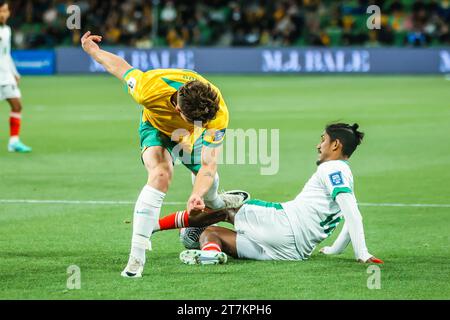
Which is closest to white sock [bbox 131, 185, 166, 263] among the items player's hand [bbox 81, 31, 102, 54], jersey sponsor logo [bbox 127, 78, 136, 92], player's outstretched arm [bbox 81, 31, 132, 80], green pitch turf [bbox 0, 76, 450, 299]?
green pitch turf [bbox 0, 76, 450, 299]

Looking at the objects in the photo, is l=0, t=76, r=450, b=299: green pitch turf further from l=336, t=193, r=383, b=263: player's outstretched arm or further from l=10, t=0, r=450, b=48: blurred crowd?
l=10, t=0, r=450, b=48: blurred crowd

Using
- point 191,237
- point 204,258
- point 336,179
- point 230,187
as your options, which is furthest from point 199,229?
point 230,187

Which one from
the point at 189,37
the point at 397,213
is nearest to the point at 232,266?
the point at 397,213

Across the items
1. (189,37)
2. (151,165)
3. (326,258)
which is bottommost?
(189,37)

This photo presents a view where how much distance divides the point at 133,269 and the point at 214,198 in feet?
3.27

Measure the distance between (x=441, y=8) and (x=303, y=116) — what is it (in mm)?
16426

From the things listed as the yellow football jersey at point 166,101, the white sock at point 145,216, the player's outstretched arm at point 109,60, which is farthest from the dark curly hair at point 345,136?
the player's outstretched arm at point 109,60

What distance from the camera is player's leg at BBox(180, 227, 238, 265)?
7.12m

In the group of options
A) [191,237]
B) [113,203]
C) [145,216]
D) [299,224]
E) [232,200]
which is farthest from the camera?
[113,203]

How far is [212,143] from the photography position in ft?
22.1

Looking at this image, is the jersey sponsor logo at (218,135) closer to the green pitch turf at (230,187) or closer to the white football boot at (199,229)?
the white football boot at (199,229)

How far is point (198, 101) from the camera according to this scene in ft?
21.3

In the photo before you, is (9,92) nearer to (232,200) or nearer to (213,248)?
(232,200)
